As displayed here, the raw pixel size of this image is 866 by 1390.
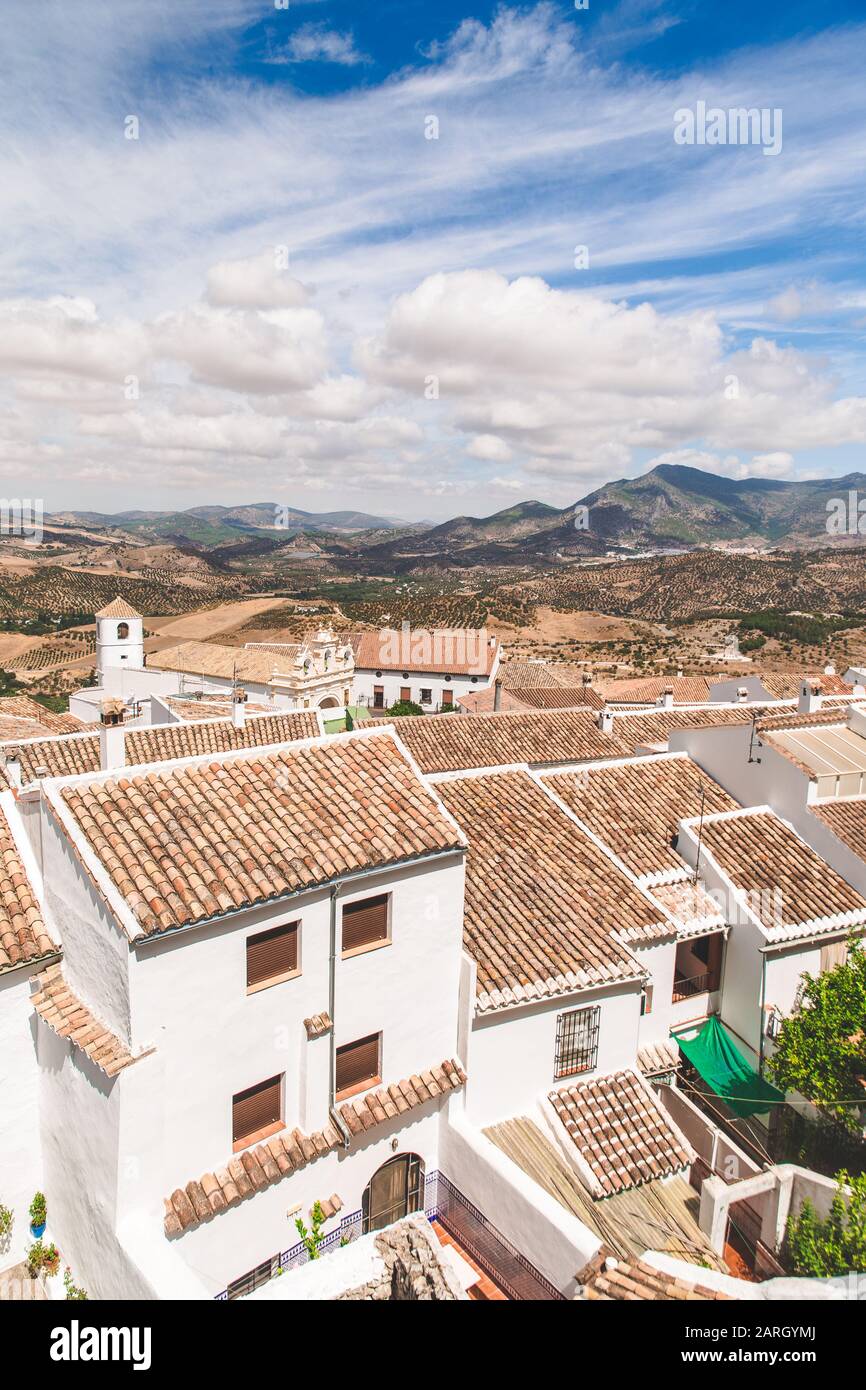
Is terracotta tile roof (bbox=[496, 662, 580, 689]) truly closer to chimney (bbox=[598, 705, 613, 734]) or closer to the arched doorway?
chimney (bbox=[598, 705, 613, 734])

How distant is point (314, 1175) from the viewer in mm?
10117

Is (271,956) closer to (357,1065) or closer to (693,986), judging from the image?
(357,1065)

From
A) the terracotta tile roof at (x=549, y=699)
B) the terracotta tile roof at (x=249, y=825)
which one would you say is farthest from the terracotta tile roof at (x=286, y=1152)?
the terracotta tile roof at (x=549, y=699)

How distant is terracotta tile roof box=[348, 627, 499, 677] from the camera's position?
59.0 m

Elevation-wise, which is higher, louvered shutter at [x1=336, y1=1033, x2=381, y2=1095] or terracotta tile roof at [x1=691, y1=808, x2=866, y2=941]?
terracotta tile roof at [x1=691, y1=808, x2=866, y2=941]

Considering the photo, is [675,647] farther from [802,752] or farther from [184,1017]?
[184,1017]

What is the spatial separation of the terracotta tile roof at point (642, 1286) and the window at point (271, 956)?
465 cm

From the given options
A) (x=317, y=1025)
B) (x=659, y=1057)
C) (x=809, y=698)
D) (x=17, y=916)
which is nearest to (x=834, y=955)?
(x=659, y=1057)

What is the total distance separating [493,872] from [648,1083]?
4007 mm

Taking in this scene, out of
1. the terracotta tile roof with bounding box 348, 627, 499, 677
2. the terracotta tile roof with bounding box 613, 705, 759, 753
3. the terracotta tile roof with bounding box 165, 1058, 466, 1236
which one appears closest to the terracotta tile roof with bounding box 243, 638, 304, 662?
the terracotta tile roof with bounding box 348, 627, 499, 677

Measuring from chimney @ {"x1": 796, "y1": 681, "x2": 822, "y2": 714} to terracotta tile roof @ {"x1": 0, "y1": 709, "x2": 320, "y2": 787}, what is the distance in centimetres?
1406

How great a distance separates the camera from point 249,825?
1021 cm

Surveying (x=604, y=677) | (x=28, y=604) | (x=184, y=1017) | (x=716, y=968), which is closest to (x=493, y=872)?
(x=716, y=968)

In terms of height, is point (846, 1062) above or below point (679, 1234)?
above
